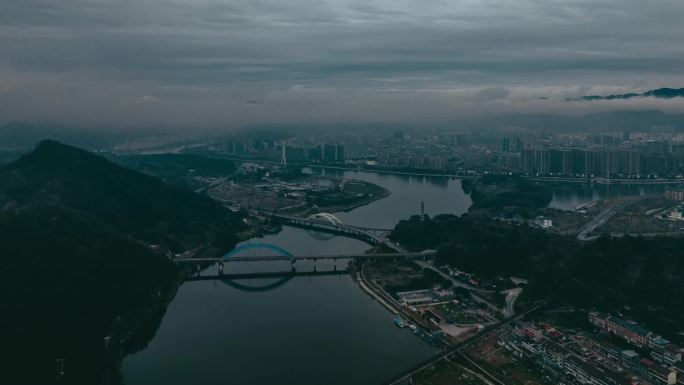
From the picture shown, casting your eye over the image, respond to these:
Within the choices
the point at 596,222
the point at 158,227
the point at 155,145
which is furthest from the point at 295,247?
the point at 155,145

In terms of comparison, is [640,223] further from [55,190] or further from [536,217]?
[55,190]

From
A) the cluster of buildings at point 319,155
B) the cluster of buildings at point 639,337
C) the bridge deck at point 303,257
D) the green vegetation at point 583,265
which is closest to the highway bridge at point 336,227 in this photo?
the bridge deck at point 303,257

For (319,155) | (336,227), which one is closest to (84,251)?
(336,227)

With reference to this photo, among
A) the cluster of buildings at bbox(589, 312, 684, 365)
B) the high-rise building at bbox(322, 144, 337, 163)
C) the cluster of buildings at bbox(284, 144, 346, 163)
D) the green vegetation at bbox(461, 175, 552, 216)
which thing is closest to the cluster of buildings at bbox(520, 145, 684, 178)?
the green vegetation at bbox(461, 175, 552, 216)

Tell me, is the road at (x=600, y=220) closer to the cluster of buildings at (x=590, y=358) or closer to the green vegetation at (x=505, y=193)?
the green vegetation at (x=505, y=193)

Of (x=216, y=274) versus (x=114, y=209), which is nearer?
(x=216, y=274)
